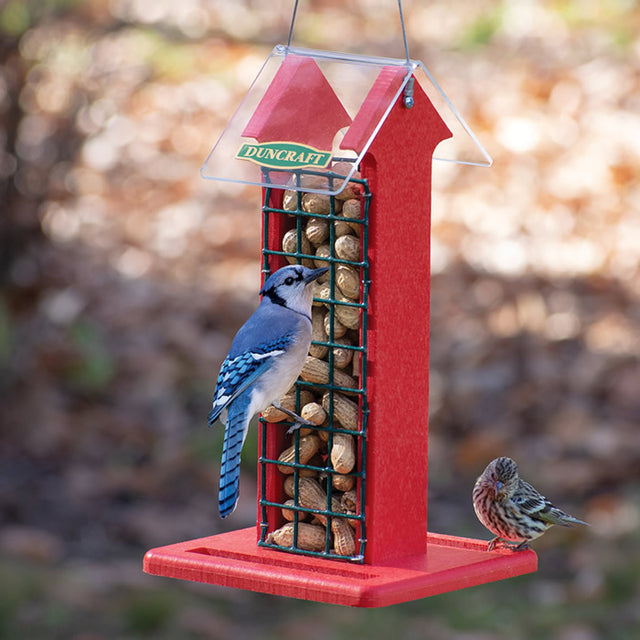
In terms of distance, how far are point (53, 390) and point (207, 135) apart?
350 centimetres

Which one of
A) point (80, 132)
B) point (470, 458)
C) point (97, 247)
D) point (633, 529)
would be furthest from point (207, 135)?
point (633, 529)

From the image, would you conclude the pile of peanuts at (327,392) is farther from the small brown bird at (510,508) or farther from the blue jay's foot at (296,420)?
the small brown bird at (510,508)

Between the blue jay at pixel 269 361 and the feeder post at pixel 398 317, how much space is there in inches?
8.3

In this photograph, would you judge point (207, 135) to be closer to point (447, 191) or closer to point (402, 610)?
point (447, 191)

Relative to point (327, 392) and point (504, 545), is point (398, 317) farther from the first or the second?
point (504, 545)

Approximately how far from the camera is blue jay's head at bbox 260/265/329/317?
3475mm

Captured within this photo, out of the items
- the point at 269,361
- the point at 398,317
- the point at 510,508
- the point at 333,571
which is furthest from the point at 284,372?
the point at 510,508

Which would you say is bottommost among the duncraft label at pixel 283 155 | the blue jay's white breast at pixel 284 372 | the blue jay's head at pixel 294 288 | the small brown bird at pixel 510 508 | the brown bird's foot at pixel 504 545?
the brown bird's foot at pixel 504 545

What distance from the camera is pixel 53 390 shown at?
8.14 meters

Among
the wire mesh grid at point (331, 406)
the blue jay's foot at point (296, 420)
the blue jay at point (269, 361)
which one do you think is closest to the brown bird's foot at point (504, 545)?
the wire mesh grid at point (331, 406)

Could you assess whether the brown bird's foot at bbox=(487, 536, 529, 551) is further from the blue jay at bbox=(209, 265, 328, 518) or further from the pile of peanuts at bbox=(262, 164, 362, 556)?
the blue jay at bbox=(209, 265, 328, 518)

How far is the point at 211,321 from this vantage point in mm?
9047

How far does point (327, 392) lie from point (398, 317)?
1.01 feet

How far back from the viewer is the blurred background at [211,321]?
6.73m
